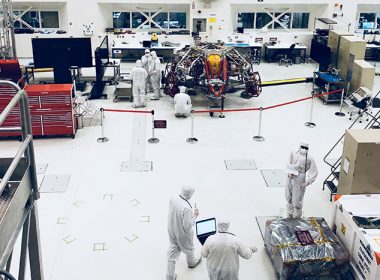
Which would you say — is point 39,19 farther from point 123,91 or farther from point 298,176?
point 298,176

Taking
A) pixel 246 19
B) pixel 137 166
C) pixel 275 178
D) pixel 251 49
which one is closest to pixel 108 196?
pixel 137 166

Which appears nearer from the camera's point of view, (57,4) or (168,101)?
(168,101)

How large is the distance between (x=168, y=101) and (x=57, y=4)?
683cm

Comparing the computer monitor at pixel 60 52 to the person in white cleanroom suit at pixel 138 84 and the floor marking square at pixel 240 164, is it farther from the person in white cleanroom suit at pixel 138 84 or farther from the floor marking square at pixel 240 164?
the floor marking square at pixel 240 164

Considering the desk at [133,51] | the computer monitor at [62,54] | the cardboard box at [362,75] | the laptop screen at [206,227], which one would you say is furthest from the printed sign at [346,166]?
the desk at [133,51]

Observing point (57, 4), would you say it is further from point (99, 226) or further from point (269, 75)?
point (99, 226)

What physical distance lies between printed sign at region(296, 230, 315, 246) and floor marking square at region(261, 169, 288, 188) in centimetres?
249

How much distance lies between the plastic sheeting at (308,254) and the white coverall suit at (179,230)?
119cm

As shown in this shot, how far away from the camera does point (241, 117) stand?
42.1 feet

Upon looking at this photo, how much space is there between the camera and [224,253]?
19.1 ft

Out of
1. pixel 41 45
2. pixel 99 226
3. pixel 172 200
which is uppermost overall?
pixel 41 45

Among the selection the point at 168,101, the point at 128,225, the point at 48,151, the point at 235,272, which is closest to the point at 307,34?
the point at 168,101

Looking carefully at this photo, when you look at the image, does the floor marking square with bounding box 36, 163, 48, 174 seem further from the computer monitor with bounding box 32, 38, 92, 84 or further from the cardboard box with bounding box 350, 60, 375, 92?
the cardboard box with bounding box 350, 60, 375, 92

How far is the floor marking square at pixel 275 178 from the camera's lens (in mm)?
9383
